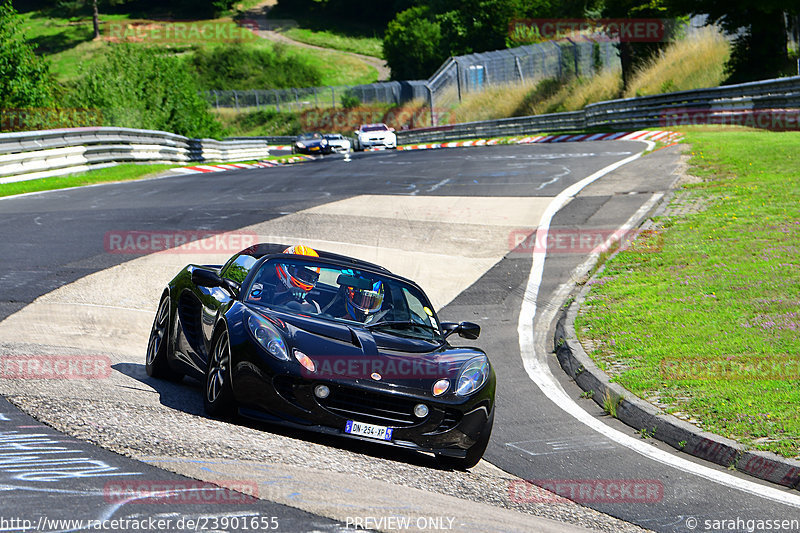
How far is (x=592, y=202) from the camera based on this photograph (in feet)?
62.5

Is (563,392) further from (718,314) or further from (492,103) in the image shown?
(492,103)

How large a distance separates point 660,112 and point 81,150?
21088 mm

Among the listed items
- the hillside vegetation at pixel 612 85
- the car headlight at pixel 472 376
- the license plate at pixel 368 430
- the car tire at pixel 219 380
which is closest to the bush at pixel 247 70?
the hillside vegetation at pixel 612 85

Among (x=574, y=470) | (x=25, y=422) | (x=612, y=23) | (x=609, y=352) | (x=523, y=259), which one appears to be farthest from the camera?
(x=612, y=23)

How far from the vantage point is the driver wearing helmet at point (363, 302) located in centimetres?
742

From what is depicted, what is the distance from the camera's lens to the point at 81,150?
2594cm

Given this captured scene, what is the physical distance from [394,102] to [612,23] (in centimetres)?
2671

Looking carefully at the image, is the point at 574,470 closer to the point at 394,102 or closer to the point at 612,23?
the point at 612,23

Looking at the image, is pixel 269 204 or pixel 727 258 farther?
pixel 269 204

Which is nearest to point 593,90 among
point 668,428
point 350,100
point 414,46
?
point 350,100

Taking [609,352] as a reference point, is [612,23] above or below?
above

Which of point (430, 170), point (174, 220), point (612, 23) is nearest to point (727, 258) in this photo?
point (174, 220)

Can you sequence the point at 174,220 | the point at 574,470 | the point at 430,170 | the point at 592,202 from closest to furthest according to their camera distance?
the point at 574,470, the point at 174,220, the point at 592,202, the point at 430,170

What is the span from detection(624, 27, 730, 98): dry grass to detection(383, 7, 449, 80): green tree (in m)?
42.5
